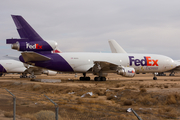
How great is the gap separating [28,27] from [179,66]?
25.0 m

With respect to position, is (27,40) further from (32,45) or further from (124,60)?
(124,60)

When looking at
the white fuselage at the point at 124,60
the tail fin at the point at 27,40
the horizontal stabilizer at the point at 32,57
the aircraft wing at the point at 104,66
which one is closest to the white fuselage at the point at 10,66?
the horizontal stabilizer at the point at 32,57

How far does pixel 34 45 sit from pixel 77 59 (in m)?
6.09

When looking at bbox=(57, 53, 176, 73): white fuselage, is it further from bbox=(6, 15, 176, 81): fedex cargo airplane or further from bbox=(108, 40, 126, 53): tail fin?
bbox=(108, 40, 126, 53): tail fin

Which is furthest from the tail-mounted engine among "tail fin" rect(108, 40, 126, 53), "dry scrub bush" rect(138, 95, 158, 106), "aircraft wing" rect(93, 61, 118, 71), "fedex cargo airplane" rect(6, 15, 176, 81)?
"tail fin" rect(108, 40, 126, 53)

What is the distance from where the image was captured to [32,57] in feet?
85.5

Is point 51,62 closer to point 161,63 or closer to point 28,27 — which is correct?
point 28,27

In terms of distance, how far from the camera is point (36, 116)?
27.5 ft

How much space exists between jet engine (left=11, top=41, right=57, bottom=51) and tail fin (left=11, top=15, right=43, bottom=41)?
0.71m

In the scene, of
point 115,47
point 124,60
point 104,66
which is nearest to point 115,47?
point 115,47

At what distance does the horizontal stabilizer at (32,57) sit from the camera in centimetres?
2536

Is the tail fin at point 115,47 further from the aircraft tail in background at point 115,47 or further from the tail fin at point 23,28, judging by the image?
the tail fin at point 23,28

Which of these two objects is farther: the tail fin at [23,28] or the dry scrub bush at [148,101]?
the tail fin at [23,28]

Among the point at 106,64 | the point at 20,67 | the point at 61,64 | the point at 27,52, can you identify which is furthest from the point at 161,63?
the point at 20,67
